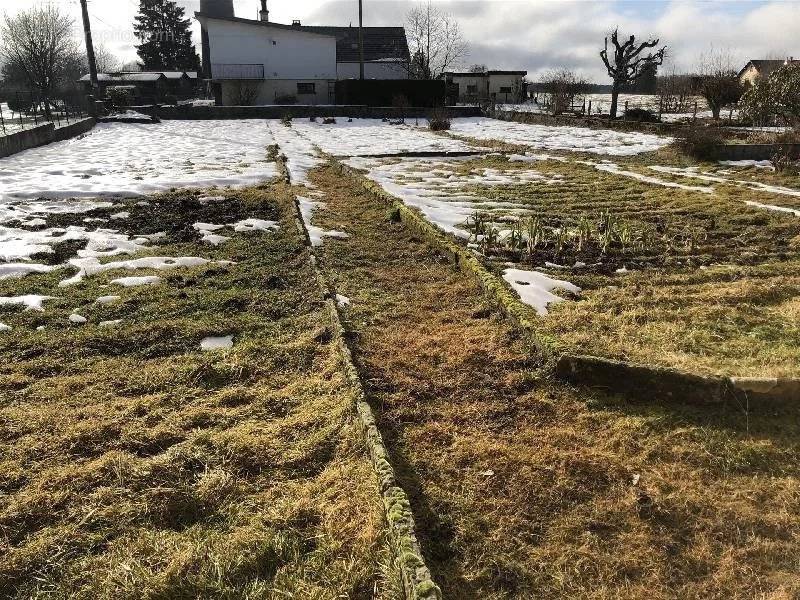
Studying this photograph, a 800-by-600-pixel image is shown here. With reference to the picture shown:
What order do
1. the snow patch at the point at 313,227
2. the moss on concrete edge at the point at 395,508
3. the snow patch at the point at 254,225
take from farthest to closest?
the snow patch at the point at 254,225 < the snow patch at the point at 313,227 < the moss on concrete edge at the point at 395,508

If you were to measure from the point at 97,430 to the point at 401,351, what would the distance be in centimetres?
185

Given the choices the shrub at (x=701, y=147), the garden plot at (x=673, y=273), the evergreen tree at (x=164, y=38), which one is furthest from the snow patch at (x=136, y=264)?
Result: the evergreen tree at (x=164, y=38)

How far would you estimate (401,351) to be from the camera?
3965mm

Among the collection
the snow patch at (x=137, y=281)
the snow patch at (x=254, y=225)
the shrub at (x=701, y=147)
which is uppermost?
the shrub at (x=701, y=147)

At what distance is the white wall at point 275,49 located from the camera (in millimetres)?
39281

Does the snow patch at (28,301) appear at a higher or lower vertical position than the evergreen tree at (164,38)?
lower

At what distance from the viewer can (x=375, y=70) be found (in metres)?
43.5

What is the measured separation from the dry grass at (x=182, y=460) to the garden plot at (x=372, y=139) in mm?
12077

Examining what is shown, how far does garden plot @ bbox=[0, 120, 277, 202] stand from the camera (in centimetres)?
1032

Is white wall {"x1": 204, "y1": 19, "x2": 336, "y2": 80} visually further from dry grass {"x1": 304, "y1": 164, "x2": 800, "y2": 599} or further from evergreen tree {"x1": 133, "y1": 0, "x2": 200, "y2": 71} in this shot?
dry grass {"x1": 304, "y1": 164, "x2": 800, "y2": 599}

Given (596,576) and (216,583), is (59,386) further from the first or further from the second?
(596,576)

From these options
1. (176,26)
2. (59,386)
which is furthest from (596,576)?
(176,26)

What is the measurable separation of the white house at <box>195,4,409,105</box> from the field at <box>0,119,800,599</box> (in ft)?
114

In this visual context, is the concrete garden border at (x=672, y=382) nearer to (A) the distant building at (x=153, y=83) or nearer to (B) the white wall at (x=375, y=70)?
(B) the white wall at (x=375, y=70)
